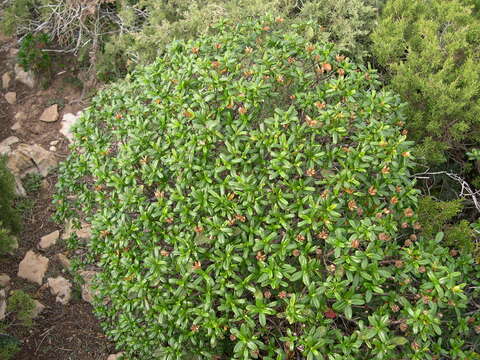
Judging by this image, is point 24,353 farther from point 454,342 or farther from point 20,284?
point 454,342

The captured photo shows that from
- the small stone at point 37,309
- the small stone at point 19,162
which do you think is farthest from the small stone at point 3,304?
the small stone at point 19,162

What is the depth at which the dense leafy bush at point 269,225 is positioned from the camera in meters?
2.41

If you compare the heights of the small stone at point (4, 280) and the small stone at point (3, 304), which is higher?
the small stone at point (3, 304)

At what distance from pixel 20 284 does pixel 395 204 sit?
344 centimetres

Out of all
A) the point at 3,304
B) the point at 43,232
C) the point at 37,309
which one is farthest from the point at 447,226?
the point at 43,232

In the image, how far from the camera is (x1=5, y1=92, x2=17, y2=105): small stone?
6.05 metres

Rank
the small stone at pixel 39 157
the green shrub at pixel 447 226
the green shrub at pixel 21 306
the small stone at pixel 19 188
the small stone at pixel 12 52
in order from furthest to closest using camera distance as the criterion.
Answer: the small stone at pixel 12 52 → the small stone at pixel 39 157 → the small stone at pixel 19 188 → the green shrub at pixel 21 306 → the green shrub at pixel 447 226

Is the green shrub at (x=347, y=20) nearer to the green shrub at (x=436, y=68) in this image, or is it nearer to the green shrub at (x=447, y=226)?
the green shrub at (x=436, y=68)

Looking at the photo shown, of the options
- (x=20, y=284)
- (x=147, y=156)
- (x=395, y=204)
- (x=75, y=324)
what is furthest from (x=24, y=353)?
(x=395, y=204)

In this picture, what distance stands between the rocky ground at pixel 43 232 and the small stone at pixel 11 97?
0.01 m

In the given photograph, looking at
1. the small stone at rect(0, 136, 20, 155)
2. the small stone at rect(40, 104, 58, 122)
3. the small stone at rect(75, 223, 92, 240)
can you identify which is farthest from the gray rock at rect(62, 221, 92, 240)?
the small stone at rect(40, 104, 58, 122)

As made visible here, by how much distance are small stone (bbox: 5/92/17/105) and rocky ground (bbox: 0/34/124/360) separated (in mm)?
11

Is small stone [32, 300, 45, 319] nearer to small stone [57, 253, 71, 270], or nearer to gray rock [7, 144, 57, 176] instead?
small stone [57, 253, 71, 270]

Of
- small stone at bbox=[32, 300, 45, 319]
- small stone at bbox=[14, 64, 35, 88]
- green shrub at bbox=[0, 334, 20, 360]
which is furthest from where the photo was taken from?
small stone at bbox=[14, 64, 35, 88]
